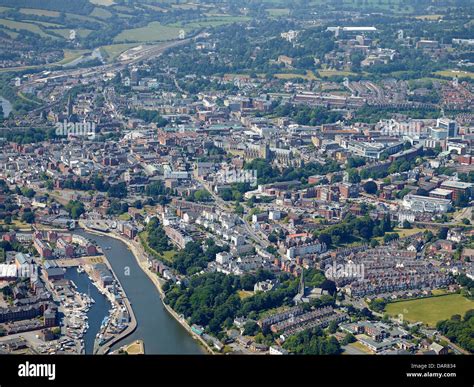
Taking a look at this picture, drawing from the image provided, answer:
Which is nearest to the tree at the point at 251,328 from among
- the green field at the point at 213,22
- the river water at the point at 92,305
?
the river water at the point at 92,305

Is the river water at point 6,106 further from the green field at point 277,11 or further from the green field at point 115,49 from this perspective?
the green field at point 277,11

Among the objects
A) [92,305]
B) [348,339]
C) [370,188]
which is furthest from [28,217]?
[348,339]

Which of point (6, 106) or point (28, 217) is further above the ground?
point (28, 217)

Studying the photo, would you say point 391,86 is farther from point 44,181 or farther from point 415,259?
point 415,259

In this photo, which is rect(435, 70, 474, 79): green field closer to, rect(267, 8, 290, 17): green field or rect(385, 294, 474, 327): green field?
rect(267, 8, 290, 17): green field

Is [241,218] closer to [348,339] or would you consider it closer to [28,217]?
[28,217]
